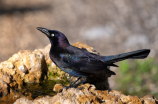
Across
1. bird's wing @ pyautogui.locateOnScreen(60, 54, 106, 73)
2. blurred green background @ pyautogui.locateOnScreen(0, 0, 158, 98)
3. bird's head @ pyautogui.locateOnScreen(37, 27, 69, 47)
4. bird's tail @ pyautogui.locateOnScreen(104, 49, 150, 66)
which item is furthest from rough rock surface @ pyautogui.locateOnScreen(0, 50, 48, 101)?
blurred green background @ pyautogui.locateOnScreen(0, 0, 158, 98)

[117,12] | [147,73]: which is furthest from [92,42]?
[147,73]

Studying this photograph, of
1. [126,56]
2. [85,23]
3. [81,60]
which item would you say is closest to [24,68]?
[81,60]

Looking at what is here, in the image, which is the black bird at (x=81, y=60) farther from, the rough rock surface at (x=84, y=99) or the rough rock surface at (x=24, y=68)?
the rough rock surface at (x=84, y=99)

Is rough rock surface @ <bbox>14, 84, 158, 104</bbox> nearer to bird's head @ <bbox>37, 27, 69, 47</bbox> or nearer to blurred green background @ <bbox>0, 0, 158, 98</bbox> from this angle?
bird's head @ <bbox>37, 27, 69, 47</bbox>

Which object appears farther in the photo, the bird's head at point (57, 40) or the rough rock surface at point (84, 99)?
the bird's head at point (57, 40)

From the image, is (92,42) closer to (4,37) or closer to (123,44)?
(123,44)

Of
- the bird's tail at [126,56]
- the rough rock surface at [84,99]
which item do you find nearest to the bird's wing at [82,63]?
the bird's tail at [126,56]
